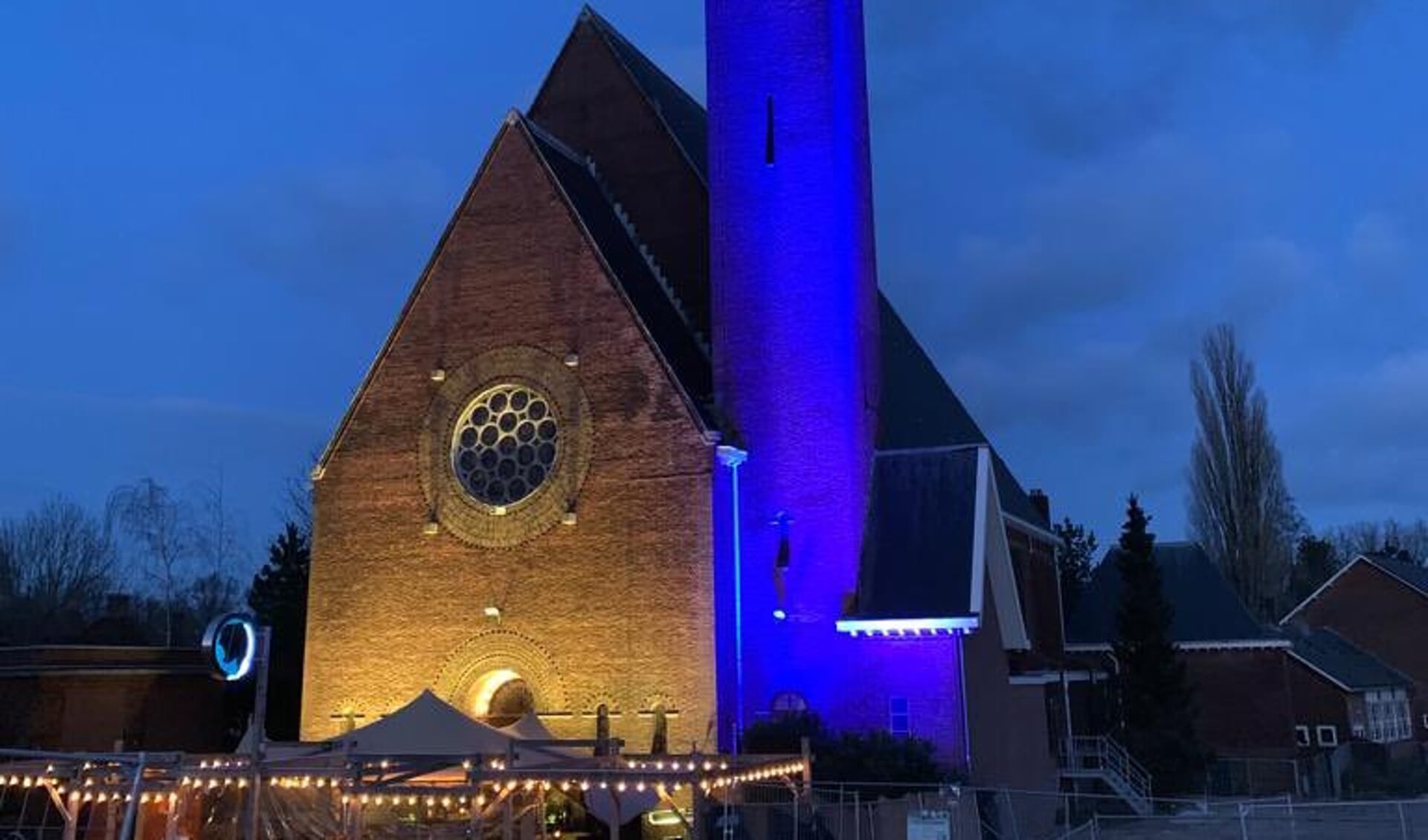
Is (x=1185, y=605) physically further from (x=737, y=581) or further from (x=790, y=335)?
(x=737, y=581)

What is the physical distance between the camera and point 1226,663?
155 ft

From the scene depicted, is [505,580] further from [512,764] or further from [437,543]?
[512,764]

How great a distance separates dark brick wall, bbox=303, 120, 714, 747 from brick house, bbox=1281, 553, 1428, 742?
39.5 meters

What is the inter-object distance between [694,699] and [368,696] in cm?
831

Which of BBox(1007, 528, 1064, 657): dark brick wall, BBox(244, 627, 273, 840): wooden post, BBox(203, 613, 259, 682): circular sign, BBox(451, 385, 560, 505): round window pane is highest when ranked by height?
BBox(451, 385, 560, 505): round window pane

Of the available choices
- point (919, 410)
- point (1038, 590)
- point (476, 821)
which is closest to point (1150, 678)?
point (1038, 590)

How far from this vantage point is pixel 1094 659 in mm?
46844

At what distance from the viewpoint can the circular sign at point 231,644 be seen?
24375 mm

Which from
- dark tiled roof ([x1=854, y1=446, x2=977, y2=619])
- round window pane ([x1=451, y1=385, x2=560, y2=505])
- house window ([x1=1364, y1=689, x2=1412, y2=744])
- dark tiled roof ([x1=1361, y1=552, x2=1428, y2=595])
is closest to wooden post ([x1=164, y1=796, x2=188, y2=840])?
round window pane ([x1=451, y1=385, x2=560, y2=505])

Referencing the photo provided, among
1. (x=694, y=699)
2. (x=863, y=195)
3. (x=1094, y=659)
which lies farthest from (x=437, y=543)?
(x=1094, y=659)

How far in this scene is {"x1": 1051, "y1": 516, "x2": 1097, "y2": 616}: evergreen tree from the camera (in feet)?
214

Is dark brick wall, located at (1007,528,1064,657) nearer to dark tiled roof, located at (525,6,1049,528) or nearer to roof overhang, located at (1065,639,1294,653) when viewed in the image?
dark tiled roof, located at (525,6,1049,528)

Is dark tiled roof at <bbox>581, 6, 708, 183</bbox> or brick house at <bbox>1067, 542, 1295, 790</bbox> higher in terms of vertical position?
dark tiled roof at <bbox>581, 6, 708, 183</bbox>

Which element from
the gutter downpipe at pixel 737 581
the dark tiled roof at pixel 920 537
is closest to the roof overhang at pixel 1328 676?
the dark tiled roof at pixel 920 537
